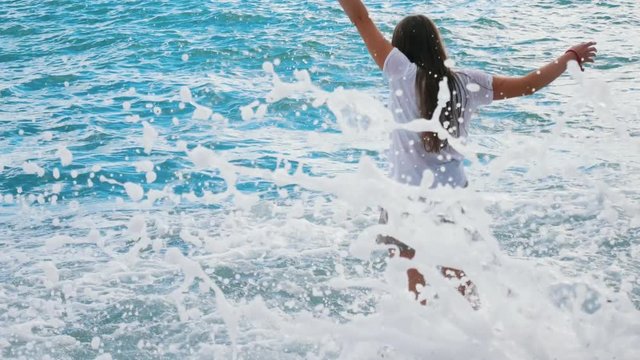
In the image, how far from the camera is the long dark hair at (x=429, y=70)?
12.3 ft

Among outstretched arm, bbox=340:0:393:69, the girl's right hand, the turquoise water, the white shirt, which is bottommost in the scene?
the turquoise water

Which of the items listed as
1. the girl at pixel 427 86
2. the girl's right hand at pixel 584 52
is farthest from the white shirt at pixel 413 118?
the girl's right hand at pixel 584 52

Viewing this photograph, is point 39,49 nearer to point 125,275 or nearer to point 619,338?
point 125,275

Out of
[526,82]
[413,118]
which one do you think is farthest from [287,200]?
[526,82]

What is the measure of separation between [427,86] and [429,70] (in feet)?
0.23

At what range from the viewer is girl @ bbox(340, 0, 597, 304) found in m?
3.76

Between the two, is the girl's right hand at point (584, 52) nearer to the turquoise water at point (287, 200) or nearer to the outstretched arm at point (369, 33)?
the turquoise water at point (287, 200)

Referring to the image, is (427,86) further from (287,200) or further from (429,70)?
(287,200)

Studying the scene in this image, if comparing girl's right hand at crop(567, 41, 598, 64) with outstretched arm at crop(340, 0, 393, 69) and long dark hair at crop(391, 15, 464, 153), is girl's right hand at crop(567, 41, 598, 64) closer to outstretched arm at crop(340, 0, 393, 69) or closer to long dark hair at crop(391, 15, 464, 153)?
long dark hair at crop(391, 15, 464, 153)

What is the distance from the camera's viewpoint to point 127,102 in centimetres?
852

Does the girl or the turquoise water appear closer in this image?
the girl

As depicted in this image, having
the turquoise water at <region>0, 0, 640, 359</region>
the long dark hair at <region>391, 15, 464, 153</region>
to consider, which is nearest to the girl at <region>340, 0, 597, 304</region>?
the long dark hair at <region>391, 15, 464, 153</region>

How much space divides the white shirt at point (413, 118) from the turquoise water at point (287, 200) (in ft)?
0.31

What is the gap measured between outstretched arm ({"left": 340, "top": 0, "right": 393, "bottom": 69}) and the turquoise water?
1.50 ft
